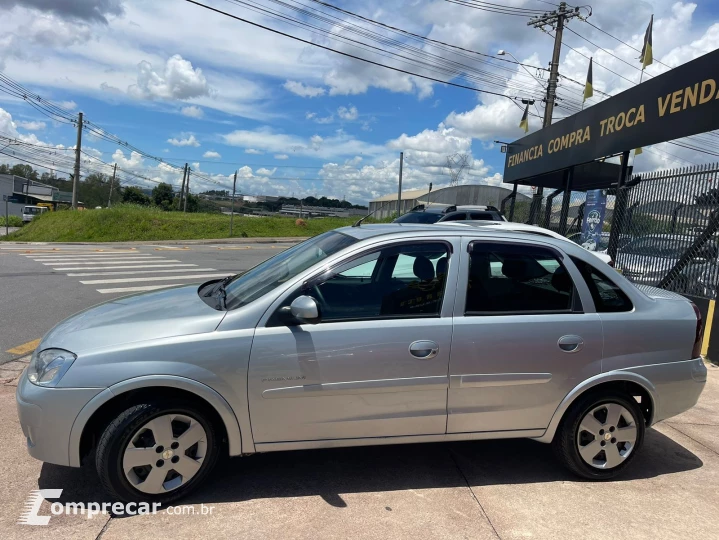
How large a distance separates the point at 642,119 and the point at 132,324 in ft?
29.6

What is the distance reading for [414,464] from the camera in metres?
3.72

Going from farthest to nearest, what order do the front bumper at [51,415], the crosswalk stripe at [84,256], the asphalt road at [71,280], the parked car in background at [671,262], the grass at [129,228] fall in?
the grass at [129,228], the crosswalk stripe at [84,256], the asphalt road at [71,280], the parked car in background at [671,262], the front bumper at [51,415]

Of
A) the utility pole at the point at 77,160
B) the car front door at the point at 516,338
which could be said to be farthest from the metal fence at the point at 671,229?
the utility pole at the point at 77,160

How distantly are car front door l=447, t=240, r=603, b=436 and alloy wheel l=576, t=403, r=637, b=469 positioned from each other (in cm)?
30

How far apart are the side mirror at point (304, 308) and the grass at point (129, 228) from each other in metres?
30.6

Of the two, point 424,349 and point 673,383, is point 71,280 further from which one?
point 673,383

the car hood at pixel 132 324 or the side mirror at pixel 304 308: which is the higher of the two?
the side mirror at pixel 304 308

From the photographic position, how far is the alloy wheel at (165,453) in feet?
9.59

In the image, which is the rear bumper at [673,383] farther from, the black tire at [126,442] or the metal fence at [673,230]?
the metal fence at [673,230]

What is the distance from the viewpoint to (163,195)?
7544cm

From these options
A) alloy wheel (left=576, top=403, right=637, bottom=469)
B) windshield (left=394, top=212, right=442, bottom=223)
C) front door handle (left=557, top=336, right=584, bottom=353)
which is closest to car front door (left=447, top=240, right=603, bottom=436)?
front door handle (left=557, top=336, right=584, bottom=353)

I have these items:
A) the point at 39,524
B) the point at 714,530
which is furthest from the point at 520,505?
the point at 39,524

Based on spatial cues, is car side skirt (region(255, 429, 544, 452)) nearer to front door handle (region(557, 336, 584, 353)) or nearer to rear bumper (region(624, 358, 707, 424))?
front door handle (region(557, 336, 584, 353))

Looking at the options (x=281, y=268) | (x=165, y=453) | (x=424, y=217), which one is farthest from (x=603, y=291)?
(x=424, y=217)
